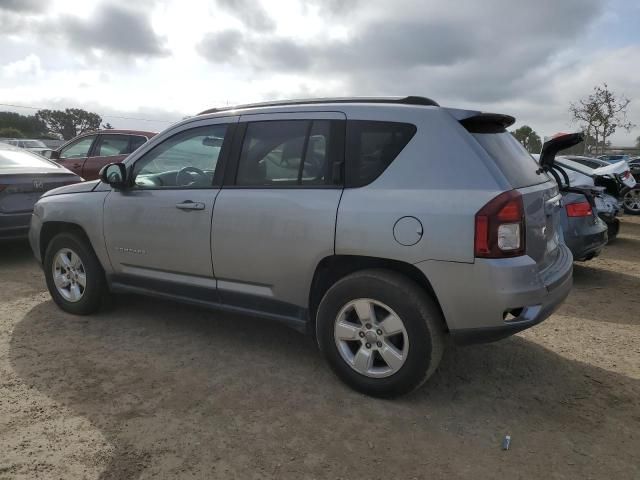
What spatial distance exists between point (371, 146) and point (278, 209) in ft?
2.34

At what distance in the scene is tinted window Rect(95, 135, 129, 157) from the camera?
9.27 meters

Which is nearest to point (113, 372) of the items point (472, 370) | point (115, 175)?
point (115, 175)

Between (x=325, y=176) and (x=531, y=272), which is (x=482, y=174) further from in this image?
(x=325, y=176)

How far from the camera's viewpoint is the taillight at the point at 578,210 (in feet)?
18.7

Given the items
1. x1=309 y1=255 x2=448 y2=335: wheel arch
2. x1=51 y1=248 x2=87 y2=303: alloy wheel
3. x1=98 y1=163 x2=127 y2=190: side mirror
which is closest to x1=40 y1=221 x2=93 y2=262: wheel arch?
x1=51 y1=248 x2=87 y2=303: alloy wheel

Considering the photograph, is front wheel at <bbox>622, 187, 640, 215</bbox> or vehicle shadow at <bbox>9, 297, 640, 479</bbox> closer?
vehicle shadow at <bbox>9, 297, 640, 479</bbox>

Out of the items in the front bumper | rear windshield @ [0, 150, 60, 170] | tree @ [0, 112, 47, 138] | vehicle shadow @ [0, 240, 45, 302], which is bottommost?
vehicle shadow @ [0, 240, 45, 302]

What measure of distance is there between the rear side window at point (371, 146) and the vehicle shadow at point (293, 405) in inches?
54.0

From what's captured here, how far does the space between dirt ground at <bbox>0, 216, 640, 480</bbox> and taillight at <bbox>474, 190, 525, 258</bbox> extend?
1.01 m

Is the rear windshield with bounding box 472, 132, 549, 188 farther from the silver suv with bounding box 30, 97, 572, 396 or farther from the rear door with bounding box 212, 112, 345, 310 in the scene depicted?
the rear door with bounding box 212, 112, 345, 310

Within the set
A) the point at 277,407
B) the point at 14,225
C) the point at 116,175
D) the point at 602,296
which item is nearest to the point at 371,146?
the point at 277,407

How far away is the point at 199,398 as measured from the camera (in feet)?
10.2

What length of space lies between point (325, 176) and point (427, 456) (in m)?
1.71

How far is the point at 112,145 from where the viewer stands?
9406mm
